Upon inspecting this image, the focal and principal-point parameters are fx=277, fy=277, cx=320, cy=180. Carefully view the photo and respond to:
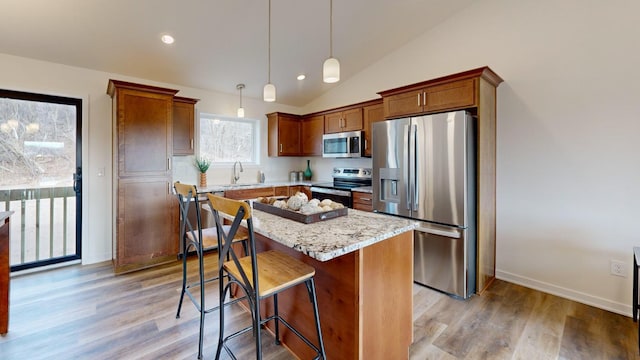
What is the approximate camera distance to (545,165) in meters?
2.76

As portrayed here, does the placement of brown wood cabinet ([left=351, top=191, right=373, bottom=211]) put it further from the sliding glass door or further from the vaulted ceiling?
the sliding glass door

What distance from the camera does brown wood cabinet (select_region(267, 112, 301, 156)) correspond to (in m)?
4.89

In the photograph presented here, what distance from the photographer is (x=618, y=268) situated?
7.91 ft

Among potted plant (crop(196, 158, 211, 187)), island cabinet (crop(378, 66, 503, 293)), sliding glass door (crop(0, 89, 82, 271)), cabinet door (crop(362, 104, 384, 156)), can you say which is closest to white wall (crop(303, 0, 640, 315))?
island cabinet (crop(378, 66, 503, 293))

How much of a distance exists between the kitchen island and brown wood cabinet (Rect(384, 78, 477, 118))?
1630mm

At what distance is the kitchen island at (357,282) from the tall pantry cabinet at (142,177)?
2.27 meters

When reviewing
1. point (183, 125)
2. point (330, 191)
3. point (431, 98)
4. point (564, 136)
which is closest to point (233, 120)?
point (183, 125)

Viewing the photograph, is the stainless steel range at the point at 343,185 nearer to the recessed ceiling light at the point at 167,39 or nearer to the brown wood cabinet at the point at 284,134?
the brown wood cabinet at the point at 284,134

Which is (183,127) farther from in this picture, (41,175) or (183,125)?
(41,175)

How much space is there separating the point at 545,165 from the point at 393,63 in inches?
91.2

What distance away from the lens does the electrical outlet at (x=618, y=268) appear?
2.38 metres

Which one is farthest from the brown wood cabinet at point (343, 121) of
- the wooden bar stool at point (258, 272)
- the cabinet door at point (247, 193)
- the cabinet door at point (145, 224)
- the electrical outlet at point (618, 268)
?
the electrical outlet at point (618, 268)

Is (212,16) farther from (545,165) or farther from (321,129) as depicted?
(545,165)

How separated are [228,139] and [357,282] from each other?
397 cm
